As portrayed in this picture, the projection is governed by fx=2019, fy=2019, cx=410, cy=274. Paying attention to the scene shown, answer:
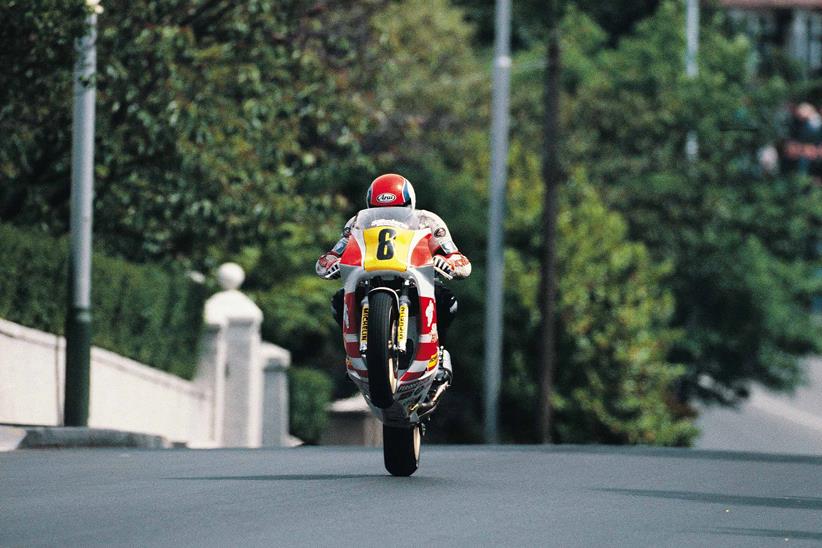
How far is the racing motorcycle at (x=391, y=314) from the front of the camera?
1339 cm

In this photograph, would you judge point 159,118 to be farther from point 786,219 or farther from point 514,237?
point 786,219

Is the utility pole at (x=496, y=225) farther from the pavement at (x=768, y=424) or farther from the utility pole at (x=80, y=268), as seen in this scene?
the utility pole at (x=80, y=268)

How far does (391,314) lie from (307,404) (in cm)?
2345

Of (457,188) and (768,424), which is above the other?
(457,188)

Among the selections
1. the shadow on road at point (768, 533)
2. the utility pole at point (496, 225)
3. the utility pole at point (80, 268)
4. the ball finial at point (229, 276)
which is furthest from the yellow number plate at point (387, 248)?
the utility pole at point (496, 225)

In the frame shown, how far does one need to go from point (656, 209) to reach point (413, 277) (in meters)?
41.6

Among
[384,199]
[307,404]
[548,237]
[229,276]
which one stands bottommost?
[307,404]

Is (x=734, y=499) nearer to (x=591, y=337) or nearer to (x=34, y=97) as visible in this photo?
(x=34, y=97)

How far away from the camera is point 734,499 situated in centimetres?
1341

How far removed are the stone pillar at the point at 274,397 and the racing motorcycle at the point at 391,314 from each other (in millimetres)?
18048

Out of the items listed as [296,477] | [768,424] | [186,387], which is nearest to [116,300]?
[186,387]

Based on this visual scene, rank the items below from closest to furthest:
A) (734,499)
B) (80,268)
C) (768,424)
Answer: (734,499) → (80,268) → (768,424)

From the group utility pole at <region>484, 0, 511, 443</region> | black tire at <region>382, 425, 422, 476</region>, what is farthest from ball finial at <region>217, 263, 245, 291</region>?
black tire at <region>382, 425, 422, 476</region>

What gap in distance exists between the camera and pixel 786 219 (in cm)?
5619
